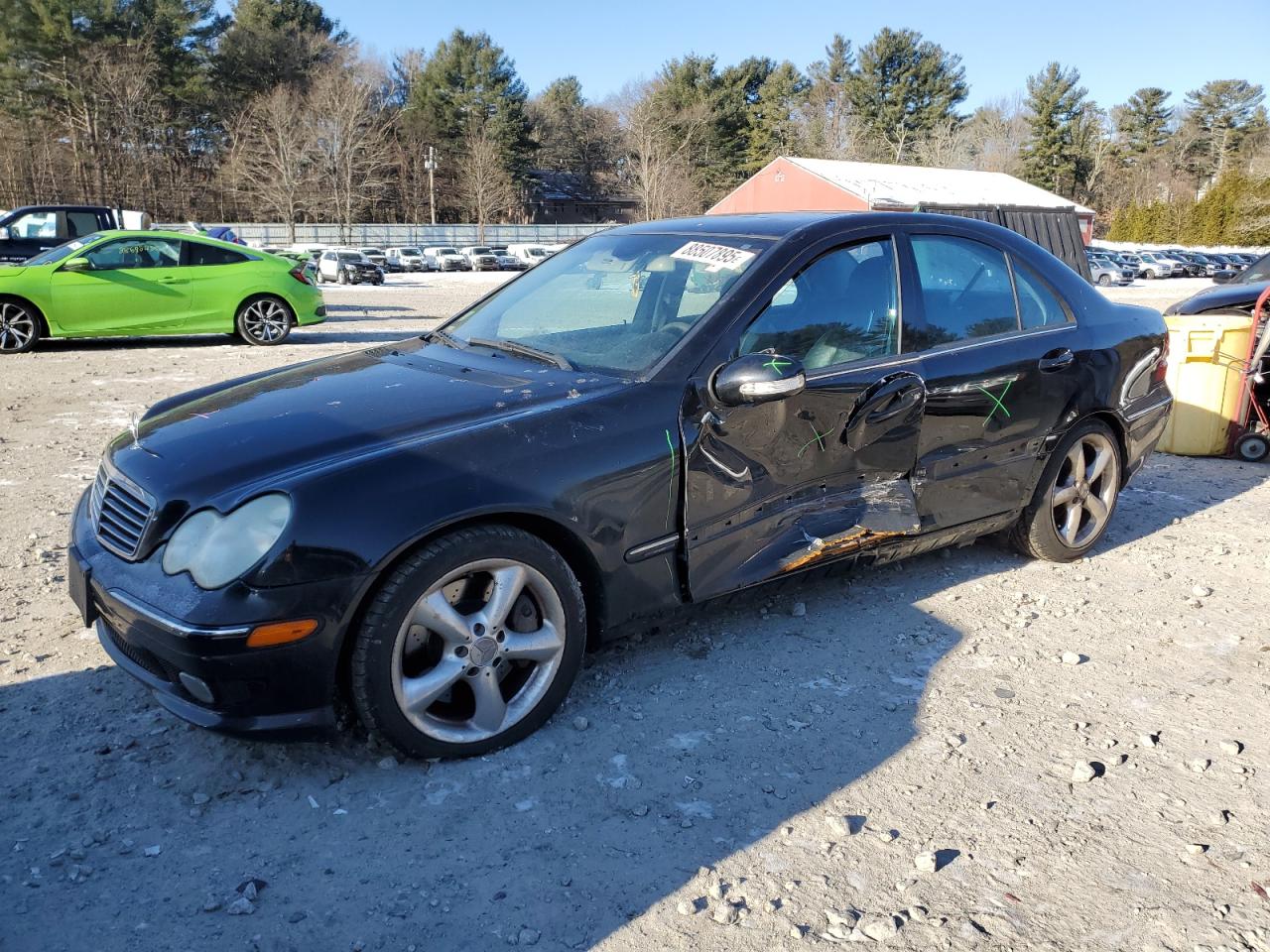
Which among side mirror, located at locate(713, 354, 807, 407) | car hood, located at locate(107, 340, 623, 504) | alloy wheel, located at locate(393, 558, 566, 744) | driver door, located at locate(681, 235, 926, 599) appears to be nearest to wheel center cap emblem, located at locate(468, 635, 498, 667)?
alloy wheel, located at locate(393, 558, 566, 744)

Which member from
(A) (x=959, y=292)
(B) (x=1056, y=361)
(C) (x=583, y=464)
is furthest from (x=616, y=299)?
(B) (x=1056, y=361)

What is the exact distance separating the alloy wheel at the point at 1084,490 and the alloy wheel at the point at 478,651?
2.79 meters

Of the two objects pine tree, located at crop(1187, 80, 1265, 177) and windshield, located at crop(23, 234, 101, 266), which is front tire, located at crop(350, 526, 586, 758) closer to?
windshield, located at crop(23, 234, 101, 266)

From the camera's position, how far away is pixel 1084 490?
4.80 metres

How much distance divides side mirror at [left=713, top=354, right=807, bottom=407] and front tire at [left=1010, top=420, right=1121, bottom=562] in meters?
1.84

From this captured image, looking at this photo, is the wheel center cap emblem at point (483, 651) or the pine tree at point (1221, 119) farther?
the pine tree at point (1221, 119)

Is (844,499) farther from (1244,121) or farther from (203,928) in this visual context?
(1244,121)

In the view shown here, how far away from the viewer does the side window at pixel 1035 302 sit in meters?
4.48

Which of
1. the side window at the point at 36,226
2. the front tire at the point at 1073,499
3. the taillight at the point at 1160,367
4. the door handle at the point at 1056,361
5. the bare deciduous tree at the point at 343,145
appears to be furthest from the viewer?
the bare deciduous tree at the point at 343,145

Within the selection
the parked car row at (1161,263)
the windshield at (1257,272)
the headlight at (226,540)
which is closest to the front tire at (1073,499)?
the headlight at (226,540)

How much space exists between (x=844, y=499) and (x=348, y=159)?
64.5m

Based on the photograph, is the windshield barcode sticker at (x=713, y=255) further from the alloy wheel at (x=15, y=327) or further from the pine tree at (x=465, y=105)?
the pine tree at (x=465, y=105)

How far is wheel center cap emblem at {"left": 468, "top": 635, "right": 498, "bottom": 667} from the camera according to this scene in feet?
9.64

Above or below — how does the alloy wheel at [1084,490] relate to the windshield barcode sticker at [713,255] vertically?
below
